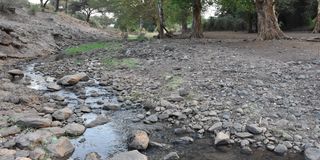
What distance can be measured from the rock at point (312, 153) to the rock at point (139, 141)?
326cm

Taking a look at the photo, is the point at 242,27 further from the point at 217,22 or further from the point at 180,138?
the point at 180,138

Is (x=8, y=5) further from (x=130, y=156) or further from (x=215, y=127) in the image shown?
(x=130, y=156)

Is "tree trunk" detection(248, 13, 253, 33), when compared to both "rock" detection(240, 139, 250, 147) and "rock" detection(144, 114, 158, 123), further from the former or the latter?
"rock" detection(240, 139, 250, 147)

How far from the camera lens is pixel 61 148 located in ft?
24.2

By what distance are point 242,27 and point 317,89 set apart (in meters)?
35.1

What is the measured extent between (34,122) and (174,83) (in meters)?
5.17

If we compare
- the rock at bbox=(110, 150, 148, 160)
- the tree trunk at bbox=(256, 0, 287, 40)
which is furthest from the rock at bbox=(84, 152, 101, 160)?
the tree trunk at bbox=(256, 0, 287, 40)

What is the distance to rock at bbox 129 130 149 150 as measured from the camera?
25.2 feet

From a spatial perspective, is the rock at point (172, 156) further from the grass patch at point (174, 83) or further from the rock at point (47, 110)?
the grass patch at point (174, 83)

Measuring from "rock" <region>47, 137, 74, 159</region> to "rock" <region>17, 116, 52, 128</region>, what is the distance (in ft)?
3.66

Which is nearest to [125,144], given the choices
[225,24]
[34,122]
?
[34,122]

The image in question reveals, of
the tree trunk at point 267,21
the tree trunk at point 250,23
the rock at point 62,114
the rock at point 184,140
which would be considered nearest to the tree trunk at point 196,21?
the tree trunk at point 267,21

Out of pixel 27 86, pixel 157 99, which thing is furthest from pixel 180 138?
pixel 27 86

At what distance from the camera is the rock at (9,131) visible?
7.95 meters
